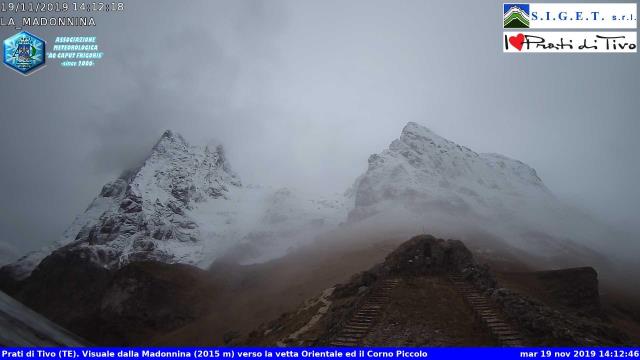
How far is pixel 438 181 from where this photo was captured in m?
109

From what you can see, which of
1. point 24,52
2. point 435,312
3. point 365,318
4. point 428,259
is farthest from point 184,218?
point 435,312

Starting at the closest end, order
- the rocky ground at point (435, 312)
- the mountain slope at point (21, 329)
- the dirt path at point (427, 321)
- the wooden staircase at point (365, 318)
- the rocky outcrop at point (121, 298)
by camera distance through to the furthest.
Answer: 1. the mountain slope at point (21, 329)
2. the rocky ground at point (435, 312)
3. the dirt path at point (427, 321)
4. the wooden staircase at point (365, 318)
5. the rocky outcrop at point (121, 298)

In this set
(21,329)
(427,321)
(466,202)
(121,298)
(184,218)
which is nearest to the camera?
(21,329)

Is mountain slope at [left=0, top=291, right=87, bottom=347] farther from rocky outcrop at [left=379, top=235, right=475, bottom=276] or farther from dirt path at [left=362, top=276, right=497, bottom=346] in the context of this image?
rocky outcrop at [left=379, top=235, right=475, bottom=276]

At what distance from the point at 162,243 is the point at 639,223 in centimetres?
14442

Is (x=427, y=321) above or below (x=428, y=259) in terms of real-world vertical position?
below

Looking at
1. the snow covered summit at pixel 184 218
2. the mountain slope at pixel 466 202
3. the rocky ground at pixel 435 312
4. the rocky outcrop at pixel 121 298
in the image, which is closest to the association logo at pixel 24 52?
the rocky ground at pixel 435 312

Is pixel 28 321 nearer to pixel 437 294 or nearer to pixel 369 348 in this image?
pixel 369 348

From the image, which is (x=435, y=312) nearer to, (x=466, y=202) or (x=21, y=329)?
(x=21, y=329)

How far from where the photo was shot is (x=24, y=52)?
25594mm

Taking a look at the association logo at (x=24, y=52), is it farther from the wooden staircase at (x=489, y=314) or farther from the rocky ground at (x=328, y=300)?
the wooden staircase at (x=489, y=314)

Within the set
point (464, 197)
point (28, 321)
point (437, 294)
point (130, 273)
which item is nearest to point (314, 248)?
point (130, 273)

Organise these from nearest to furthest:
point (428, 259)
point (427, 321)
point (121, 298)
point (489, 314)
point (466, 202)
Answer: point (427, 321) < point (489, 314) < point (428, 259) < point (121, 298) < point (466, 202)

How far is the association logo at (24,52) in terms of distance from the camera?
25.4 metres
